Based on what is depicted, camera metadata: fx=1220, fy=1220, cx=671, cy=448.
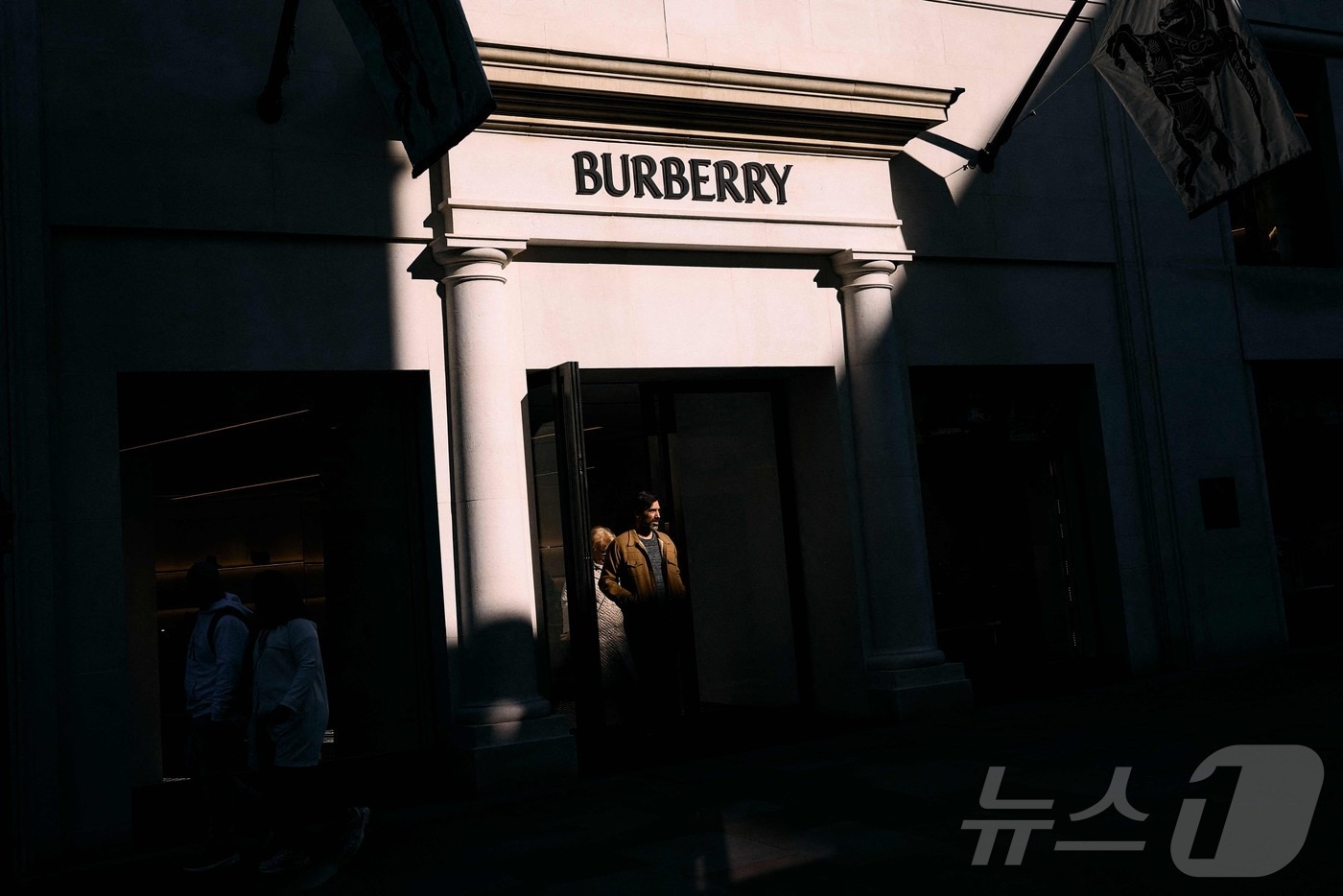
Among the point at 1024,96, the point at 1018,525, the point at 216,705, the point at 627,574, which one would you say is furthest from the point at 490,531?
the point at 1024,96

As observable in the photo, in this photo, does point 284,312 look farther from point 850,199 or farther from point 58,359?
point 850,199

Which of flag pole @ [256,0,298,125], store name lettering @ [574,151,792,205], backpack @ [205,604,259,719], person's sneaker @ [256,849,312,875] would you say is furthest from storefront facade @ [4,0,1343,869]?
person's sneaker @ [256,849,312,875]

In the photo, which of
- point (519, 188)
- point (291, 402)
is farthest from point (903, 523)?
point (291, 402)

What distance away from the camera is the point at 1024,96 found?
39.4 feet

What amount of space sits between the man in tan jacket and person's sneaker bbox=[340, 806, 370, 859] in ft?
12.1

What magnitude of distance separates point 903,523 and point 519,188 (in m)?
4.56

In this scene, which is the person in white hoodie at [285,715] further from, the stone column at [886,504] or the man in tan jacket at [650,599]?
the stone column at [886,504]

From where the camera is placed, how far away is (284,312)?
9.40m

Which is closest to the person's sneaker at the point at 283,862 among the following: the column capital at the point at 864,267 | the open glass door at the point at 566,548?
the open glass door at the point at 566,548

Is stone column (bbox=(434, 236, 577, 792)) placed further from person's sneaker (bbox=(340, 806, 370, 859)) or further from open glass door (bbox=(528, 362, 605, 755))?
person's sneaker (bbox=(340, 806, 370, 859))

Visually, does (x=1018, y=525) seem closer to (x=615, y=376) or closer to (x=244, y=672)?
(x=615, y=376)

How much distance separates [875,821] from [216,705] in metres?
3.96

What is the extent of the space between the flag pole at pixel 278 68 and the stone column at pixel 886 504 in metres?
5.04

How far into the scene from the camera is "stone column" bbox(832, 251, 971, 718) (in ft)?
36.4
